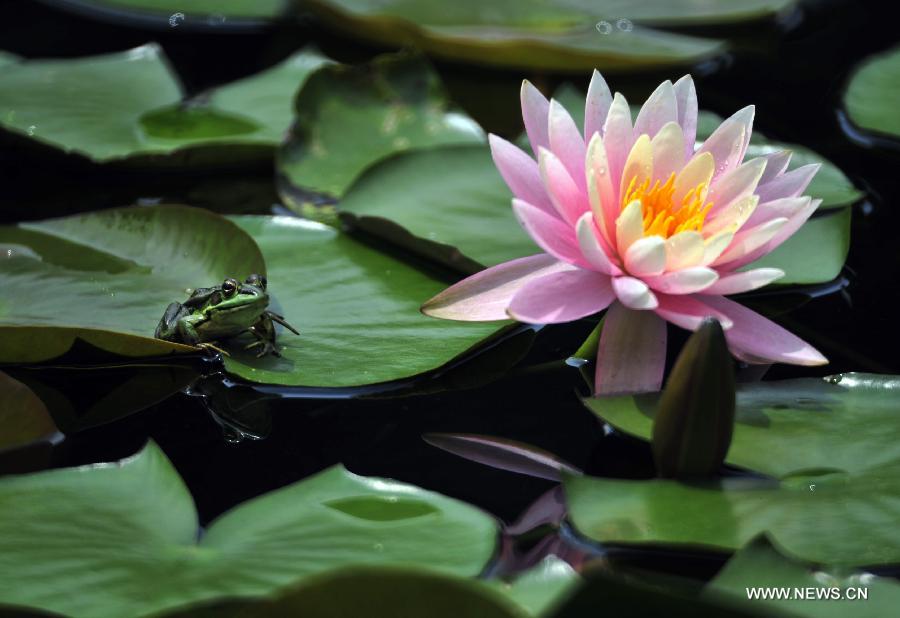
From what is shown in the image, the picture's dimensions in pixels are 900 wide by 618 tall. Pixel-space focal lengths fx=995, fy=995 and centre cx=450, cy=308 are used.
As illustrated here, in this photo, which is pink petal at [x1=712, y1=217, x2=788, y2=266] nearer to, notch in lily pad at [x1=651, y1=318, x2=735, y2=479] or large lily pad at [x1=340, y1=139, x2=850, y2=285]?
notch in lily pad at [x1=651, y1=318, x2=735, y2=479]

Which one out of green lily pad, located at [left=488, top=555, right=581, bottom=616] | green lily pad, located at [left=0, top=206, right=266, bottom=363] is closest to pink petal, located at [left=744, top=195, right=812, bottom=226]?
green lily pad, located at [left=488, top=555, right=581, bottom=616]

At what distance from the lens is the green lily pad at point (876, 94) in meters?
3.43

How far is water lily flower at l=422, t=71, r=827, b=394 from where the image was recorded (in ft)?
6.69

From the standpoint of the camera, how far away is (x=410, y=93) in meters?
3.34

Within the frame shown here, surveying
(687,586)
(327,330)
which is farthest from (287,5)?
(687,586)

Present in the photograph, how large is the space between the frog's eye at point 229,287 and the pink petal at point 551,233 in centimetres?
67

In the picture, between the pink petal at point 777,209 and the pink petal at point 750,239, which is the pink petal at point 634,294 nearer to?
the pink petal at point 750,239

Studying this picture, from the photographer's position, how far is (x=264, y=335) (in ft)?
7.69

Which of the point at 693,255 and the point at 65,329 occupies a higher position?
the point at 693,255

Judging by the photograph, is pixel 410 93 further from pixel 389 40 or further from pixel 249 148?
pixel 389 40

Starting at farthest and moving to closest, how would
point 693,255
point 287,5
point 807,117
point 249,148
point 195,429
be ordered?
point 287,5 → point 807,117 → point 249,148 → point 195,429 → point 693,255

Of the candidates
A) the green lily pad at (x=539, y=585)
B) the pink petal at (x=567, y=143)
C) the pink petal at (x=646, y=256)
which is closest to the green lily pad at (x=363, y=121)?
the pink petal at (x=567, y=143)

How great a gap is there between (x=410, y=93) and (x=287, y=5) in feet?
4.73

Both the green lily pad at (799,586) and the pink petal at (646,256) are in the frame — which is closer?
the green lily pad at (799,586)
